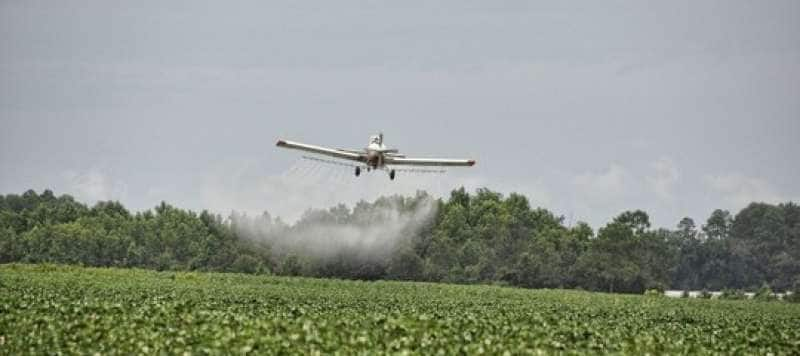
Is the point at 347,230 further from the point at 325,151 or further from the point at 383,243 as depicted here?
the point at 325,151

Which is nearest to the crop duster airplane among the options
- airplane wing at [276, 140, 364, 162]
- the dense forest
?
airplane wing at [276, 140, 364, 162]

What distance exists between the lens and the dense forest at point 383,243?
124500mm

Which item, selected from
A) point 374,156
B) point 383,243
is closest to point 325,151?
point 374,156

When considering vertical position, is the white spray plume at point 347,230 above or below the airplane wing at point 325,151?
above

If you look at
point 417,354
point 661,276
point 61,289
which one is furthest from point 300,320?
point 661,276

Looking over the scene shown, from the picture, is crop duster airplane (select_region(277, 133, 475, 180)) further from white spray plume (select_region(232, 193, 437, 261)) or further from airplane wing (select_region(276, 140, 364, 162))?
white spray plume (select_region(232, 193, 437, 261))

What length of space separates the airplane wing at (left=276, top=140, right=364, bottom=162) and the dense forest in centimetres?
5862

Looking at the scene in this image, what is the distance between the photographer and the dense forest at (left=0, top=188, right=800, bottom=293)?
408ft

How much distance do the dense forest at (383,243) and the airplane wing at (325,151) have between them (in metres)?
58.6

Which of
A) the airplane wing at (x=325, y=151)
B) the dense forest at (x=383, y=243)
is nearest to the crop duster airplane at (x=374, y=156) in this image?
the airplane wing at (x=325, y=151)

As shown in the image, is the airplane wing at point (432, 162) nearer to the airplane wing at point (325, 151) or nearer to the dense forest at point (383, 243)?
the airplane wing at point (325, 151)

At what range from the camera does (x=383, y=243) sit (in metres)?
126

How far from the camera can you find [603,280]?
5044 inches

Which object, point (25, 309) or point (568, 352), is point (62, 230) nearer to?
point (25, 309)
